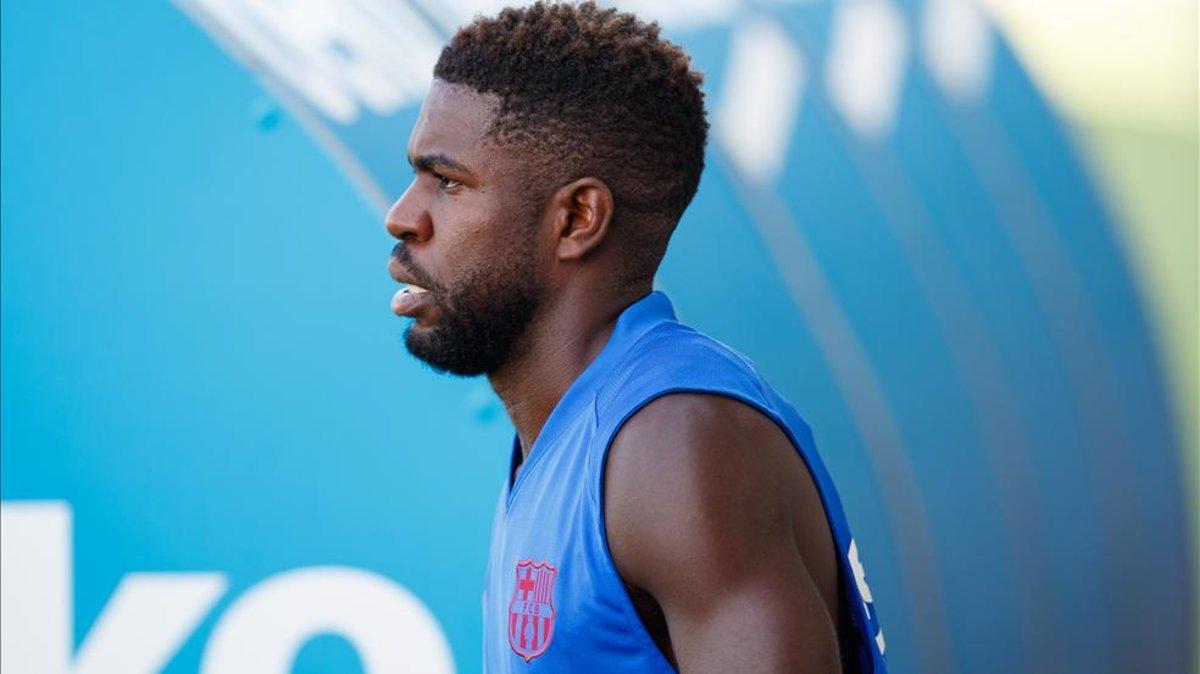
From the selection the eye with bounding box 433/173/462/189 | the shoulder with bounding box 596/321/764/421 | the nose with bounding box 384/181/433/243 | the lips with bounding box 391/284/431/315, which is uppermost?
the eye with bounding box 433/173/462/189

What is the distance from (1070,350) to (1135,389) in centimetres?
12

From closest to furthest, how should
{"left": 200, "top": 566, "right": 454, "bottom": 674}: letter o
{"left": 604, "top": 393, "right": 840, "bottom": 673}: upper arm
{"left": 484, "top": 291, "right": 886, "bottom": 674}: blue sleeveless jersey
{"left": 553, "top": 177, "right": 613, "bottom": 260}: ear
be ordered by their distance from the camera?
{"left": 604, "top": 393, "right": 840, "bottom": 673}: upper arm → {"left": 484, "top": 291, "right": 886, "bottom": 674}: blue sleeveless jersey → {"left": 553, "top": 177, "right": 613, "bottom": 260}: ear → {"left": 200, "top": 566, "right": 454, "bottom": 674}: letter o

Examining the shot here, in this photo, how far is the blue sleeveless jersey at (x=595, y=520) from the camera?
4.32 ft

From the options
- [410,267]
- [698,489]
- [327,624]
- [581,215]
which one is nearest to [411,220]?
[410,267]

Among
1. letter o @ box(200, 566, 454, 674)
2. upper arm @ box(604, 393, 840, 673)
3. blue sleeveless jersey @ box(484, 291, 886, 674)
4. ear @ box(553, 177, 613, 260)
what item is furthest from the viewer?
letter o @ box(200, 566, 454, 674)

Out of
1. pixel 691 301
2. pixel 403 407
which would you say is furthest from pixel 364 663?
pixel 691 301

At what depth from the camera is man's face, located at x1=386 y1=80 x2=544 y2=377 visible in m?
1.53

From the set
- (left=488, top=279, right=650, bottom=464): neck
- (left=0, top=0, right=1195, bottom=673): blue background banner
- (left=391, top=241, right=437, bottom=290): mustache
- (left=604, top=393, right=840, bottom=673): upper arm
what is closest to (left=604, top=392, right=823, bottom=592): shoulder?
(left=604, top=393, right=840, bottom=673): upper arm

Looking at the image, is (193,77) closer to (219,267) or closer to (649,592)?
(219,267)

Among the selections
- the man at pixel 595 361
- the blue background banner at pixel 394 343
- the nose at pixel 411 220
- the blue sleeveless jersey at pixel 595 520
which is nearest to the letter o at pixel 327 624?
the blue background banner at pixel 394 343

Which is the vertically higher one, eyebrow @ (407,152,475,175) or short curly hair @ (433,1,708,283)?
short curly hair @ (433,1,708,283)

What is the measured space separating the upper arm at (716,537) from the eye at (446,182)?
1.19 ft

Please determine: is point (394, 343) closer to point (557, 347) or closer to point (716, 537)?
point (557, 347)

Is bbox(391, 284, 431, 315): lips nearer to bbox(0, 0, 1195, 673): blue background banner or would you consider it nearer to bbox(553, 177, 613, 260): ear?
bbox(553, 177, 613, 260): ear
